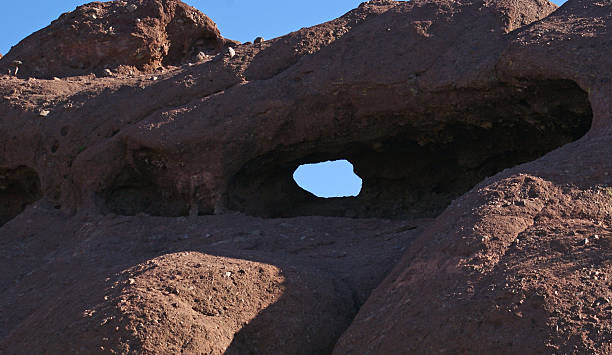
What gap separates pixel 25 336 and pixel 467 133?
186 inches

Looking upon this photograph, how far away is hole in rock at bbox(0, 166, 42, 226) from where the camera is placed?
352 inches

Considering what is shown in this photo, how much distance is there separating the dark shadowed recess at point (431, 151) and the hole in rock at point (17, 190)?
8.43 ft

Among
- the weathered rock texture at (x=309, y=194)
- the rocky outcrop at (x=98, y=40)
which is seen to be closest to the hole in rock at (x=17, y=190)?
the weathered rock texture at (x=309, y=194)

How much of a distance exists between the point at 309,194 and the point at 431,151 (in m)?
1.43

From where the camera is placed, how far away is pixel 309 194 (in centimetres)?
918

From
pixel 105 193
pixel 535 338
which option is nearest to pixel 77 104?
pixel 105 193

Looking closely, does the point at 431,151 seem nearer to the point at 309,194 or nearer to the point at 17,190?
the point at 309,194

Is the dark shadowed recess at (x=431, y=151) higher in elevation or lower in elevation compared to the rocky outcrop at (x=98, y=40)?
lower

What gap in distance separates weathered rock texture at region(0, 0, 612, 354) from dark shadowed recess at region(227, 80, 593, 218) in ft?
0.08

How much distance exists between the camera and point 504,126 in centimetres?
780

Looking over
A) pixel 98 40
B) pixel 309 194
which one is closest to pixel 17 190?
pixel 98 40

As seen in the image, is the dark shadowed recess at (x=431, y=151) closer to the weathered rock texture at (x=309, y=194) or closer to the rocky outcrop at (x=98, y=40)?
the weathered rock texture at (x=309, y=194)

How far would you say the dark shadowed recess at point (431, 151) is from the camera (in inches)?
278

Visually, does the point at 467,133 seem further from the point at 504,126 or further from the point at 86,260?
the point at 86,260
